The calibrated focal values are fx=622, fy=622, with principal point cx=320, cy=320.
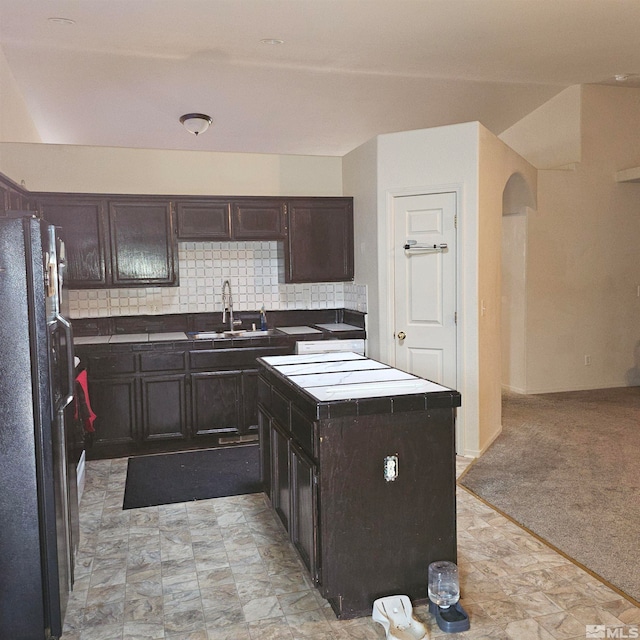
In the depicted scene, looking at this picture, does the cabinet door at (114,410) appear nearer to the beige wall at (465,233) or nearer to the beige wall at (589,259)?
the beige wall at (465,233)

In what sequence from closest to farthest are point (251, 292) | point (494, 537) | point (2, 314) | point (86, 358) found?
1. point (2, 314)
2. point (494, 537)
3. point (86, 358)
4. point (251, 292)

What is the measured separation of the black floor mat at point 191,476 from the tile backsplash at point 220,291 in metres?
1.42

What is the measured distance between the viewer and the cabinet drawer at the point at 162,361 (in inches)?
196

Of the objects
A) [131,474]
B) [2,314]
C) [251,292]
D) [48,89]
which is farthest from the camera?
[251,292]

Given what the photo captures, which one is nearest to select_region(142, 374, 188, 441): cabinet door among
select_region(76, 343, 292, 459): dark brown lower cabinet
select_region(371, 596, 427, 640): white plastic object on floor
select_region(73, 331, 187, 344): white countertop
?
select_region(76, 343, 292, 459): dark brown lower cabinet

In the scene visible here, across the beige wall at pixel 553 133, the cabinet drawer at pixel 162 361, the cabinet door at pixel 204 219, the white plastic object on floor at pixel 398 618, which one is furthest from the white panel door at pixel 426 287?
the beige wall at pixel 553 133

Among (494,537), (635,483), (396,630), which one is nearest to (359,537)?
(396,630)

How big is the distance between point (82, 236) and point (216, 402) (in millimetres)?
1767

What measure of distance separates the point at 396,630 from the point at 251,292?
3.94 meters

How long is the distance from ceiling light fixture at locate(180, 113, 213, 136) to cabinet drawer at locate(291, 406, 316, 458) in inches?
143

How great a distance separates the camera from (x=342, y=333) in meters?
5.51

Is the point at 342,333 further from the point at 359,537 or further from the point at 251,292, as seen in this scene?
the point at 359,537

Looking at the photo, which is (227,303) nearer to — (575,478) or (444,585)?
(575,478)

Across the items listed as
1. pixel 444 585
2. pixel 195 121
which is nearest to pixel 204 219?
pixel 195 121
